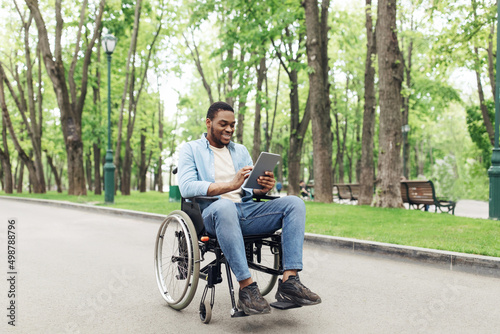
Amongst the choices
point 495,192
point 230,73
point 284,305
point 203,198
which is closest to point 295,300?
point 284,305

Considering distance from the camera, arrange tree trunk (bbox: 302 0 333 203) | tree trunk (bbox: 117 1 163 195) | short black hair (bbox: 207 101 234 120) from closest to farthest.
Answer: short black hair (bbox: 207 101 234 120) < tree trunk (bbox: 302 0 333 203) < tree trunk (bbox: 117 1 163 195)

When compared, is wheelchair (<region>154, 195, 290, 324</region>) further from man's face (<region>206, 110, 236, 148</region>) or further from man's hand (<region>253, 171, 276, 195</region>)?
man's face (<region>206, 110, 236, 148</region>)

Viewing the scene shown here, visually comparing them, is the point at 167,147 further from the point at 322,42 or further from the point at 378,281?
the point at 378,281

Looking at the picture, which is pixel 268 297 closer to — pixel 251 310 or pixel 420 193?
pixel 251 310

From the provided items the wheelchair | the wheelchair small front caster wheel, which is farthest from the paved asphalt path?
the wheelchair

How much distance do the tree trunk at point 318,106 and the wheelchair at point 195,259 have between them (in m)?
9.71

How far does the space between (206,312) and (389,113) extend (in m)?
9.33

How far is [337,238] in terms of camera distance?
696 centimetres

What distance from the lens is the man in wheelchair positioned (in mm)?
3217

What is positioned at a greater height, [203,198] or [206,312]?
[203,198]

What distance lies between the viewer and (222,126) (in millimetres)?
3904

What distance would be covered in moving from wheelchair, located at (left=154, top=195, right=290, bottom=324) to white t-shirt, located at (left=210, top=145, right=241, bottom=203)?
22 centimetres

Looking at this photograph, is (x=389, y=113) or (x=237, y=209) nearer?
(x=237, y=209)

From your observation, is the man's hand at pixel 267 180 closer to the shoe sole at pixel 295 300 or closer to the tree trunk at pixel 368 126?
the shoe sole at pixel 295 300
